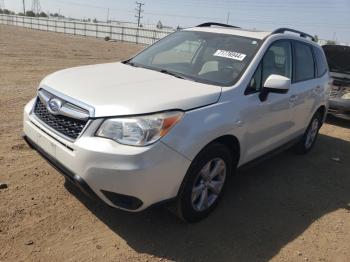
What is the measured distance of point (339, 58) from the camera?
31.0ft

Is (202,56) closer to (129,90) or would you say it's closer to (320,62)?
(129,90)

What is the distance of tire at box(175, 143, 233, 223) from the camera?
345cm

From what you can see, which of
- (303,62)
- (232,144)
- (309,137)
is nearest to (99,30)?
(309,137)

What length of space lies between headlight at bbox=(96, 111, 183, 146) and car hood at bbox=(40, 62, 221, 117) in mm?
63

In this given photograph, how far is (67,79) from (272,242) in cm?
249

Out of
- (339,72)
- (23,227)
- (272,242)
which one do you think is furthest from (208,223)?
(339,72)

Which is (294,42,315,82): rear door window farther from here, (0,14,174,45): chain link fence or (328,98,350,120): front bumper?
(0,14,174,45): chain link fence

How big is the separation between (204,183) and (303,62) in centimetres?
275

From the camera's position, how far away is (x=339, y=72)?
364 inches

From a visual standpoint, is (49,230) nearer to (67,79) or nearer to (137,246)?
(137,246)

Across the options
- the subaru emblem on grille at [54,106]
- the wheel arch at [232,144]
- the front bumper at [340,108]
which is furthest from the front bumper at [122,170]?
the front bumper at [340,108]

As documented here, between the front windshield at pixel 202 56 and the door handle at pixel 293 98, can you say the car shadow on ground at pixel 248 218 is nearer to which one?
the door handle at pixel 293 98

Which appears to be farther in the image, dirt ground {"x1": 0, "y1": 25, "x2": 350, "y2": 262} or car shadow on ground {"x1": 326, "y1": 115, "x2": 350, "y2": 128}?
car shadow on ground {"x1": 326, "y1": 115, "x2": 350, "y2": 128}

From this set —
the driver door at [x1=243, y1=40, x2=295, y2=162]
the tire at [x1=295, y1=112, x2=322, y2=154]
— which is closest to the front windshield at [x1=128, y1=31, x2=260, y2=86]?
the driver door at [x1=243, y1=40, x2=295, y2=162]
